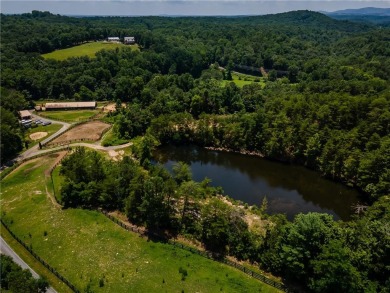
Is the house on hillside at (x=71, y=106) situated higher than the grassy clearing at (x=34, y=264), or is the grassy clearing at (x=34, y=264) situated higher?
the house on hillside at (x=71, y=106)

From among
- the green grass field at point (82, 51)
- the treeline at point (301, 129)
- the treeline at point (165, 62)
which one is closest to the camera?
the treeline at point (301, 129)

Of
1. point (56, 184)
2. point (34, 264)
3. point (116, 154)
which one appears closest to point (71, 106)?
point (116, 154)

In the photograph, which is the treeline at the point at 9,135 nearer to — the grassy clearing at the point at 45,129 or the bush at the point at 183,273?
the grassy clearing at the point at 45,129

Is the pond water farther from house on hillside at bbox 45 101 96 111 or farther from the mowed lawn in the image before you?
house on hillside at bbox 45 101 96 111

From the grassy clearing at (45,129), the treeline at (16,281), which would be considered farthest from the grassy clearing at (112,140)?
the treeline at (16,281)

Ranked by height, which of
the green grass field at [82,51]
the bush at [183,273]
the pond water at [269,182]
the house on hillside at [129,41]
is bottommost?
the pond water at [269,182]

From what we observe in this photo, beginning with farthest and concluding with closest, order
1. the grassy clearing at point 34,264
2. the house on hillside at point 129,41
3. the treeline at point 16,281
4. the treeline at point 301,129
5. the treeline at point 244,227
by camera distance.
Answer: the house on hillside at point 129,41, the treeline at point 301,129, the grassy clearing at point 34,264, the treeline at point 244,227, the treeline at point 16,281

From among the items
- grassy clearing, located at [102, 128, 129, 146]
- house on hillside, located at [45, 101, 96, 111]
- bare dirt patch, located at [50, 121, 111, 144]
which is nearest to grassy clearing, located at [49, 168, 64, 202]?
grassy clearing, located at [102, 128, 129, 146]
